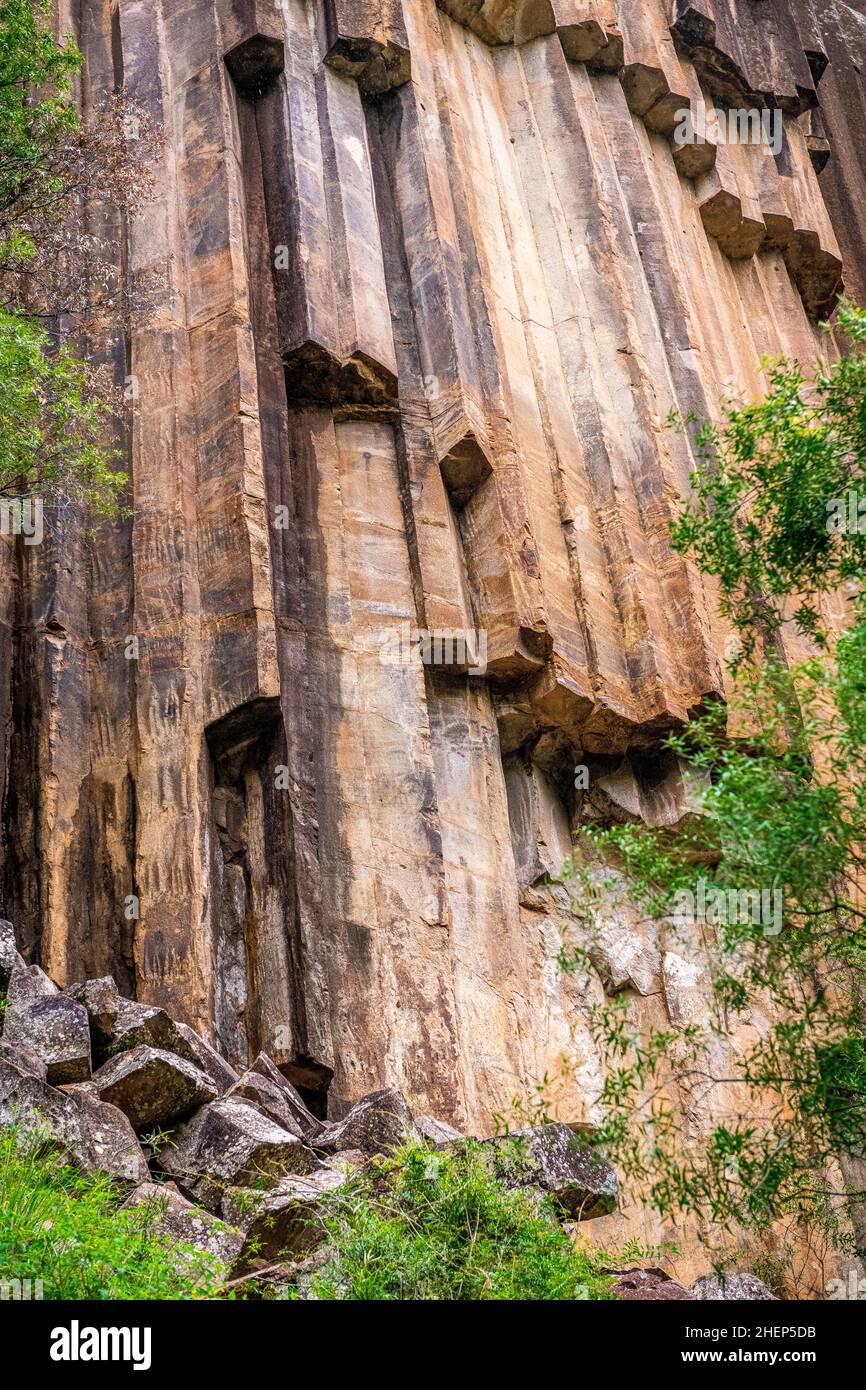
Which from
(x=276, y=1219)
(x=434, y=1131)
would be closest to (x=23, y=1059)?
(x=276, y=1219)

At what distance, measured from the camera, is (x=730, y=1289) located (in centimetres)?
1240

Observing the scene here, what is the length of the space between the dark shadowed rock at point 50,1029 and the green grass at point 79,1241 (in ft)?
3.67

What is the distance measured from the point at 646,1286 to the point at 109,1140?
349 cm

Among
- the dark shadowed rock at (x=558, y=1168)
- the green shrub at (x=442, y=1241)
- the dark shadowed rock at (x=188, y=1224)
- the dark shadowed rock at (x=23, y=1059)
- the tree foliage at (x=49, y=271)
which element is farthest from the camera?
the tree foliage at (x=49, y=271)

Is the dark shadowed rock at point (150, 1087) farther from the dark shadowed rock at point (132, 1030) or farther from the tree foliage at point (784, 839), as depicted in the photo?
the tree foliage at point (784, 839)

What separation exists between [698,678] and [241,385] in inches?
232

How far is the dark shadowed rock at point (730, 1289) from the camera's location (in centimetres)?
1220

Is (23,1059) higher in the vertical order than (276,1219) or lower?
higher

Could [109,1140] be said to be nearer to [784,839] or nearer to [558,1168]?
[558,1168]

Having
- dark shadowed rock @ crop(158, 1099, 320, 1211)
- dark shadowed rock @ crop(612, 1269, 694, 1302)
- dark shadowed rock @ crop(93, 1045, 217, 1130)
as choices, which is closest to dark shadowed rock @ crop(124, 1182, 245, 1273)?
dark shadowed rock @ crop(158, 1099, 320, 1211)

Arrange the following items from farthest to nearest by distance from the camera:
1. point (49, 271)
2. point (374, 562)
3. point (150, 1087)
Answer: point (374, 562), point (49, 271), point (150, 1087)

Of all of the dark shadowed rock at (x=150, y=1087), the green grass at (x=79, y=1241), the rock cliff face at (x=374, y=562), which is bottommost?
the green grass at (x=79, y=1241)

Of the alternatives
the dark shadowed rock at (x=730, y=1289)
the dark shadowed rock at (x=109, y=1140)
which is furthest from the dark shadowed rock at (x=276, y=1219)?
the dark shadowed rock at (x=730, y=1289)
